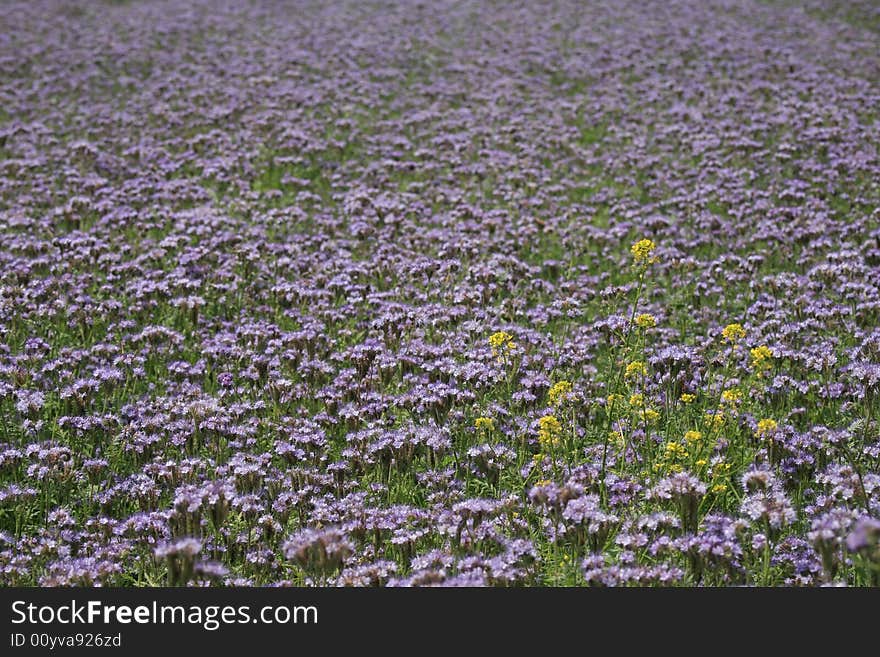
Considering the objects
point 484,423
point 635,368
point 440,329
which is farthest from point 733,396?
point 440,329

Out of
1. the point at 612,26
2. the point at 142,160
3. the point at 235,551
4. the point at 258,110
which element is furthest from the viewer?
the point at 612,26

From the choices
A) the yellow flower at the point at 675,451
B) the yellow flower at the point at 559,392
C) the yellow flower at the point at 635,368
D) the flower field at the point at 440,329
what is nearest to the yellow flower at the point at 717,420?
the flower field at the point at 440,329

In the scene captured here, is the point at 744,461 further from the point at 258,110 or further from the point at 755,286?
the point at 258,110

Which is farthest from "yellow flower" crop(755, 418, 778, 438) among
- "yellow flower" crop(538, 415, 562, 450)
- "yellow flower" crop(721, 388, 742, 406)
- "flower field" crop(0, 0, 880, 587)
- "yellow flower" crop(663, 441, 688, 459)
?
"yellow flower" crop(538, 415, 562, 450)

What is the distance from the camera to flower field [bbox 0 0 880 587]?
516 cm

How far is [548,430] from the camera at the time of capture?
5684 mm

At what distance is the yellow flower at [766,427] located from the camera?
526cm

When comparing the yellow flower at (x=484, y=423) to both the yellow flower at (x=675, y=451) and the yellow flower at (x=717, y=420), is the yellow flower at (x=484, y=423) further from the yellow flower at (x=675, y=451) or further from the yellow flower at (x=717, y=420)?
the yellow flower at (x=717, y=420)

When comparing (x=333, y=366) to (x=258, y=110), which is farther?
(x=258, y=110)

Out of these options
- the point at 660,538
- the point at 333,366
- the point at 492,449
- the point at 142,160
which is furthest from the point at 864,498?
the point at 142,160

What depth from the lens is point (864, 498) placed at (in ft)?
16.1

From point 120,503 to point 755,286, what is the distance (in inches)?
252

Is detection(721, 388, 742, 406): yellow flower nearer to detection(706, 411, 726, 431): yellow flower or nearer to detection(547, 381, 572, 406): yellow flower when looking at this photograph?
detection(706, 411, 726, 431): yellow flower

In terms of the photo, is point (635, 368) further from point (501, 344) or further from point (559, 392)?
point (501, 344)
